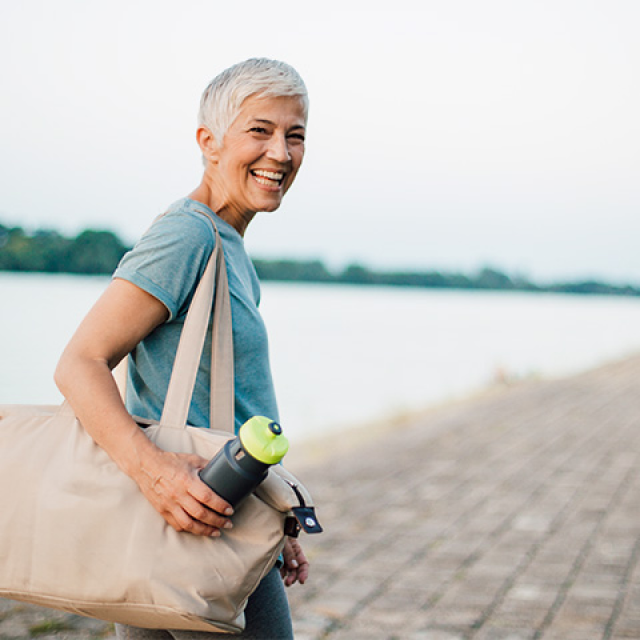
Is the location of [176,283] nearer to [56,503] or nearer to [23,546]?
[56,503]

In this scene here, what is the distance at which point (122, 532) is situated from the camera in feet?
4.73

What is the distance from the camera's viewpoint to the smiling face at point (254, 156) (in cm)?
175

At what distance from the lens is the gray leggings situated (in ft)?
5.56

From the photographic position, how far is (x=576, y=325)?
52125mm

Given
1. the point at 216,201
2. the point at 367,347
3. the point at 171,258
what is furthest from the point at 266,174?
the point at 367,347

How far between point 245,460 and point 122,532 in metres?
0.27

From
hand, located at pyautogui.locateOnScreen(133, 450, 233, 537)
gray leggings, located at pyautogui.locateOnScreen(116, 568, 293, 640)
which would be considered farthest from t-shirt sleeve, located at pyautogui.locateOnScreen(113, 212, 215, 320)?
gray leggings, located at pyautogui.locateOnScreen(116, 568, 293, 640)

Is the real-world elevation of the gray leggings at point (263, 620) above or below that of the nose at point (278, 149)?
below

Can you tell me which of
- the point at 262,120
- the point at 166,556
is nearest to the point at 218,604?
the point at 166,556

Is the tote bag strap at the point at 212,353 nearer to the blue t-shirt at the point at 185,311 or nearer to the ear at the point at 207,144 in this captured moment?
the blue t-shirt at the point at 185,311

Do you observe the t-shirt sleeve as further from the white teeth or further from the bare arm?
the white teeth

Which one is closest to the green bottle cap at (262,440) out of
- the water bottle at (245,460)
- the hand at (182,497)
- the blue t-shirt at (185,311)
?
the water bottle at (245,460)

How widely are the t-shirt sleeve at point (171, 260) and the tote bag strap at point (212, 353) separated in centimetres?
2

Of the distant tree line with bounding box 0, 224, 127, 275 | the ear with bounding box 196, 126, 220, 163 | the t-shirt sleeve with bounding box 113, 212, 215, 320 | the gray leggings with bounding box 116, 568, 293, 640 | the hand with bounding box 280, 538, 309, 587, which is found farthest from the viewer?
the distant tree line with bounding box 0, 224, 127, 275
